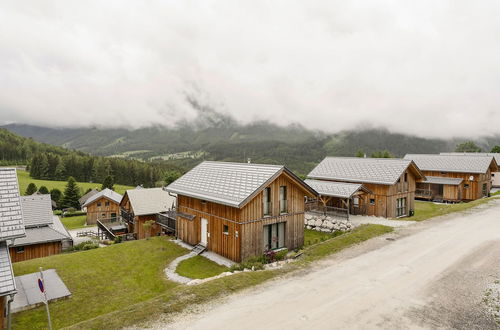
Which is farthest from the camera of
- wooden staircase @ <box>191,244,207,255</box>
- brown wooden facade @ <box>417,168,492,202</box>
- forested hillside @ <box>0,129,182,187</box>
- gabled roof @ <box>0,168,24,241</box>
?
forested hillside @ <box>0,129,182,187</box>

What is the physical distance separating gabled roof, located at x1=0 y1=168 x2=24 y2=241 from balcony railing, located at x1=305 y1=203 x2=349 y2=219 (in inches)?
1090

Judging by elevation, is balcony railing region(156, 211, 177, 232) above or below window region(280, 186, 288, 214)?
below

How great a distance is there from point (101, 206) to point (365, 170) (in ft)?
178

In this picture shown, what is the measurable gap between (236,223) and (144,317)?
30.9 feet

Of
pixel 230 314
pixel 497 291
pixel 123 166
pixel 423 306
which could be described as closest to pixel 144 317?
pixel 230 314

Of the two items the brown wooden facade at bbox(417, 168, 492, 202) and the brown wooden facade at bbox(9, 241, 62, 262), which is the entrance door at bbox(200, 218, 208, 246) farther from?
the brown wooden facade at bbox(417, 168, 492, 202)

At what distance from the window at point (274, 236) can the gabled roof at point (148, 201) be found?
20415mm

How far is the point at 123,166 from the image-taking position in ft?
416

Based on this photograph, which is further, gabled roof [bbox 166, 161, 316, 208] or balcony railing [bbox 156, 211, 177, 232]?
balcony railing [bbox 156, 211, 177, 232]

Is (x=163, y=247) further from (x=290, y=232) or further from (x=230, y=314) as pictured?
(x=230, y=314)

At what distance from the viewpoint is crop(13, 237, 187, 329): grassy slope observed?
14156 millimetres

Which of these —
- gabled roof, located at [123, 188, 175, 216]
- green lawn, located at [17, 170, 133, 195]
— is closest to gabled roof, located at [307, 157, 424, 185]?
gabled roof, located at [123, 188, 175, 216]

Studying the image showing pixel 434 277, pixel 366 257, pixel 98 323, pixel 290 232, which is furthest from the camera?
pixel 290 232

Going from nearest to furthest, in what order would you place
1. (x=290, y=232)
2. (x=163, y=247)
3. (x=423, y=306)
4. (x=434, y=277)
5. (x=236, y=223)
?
(x=423, y=306)
(x=434, y=277)
(x=236, y=223)
(x=290, y=232)
(x=163, y=247)
